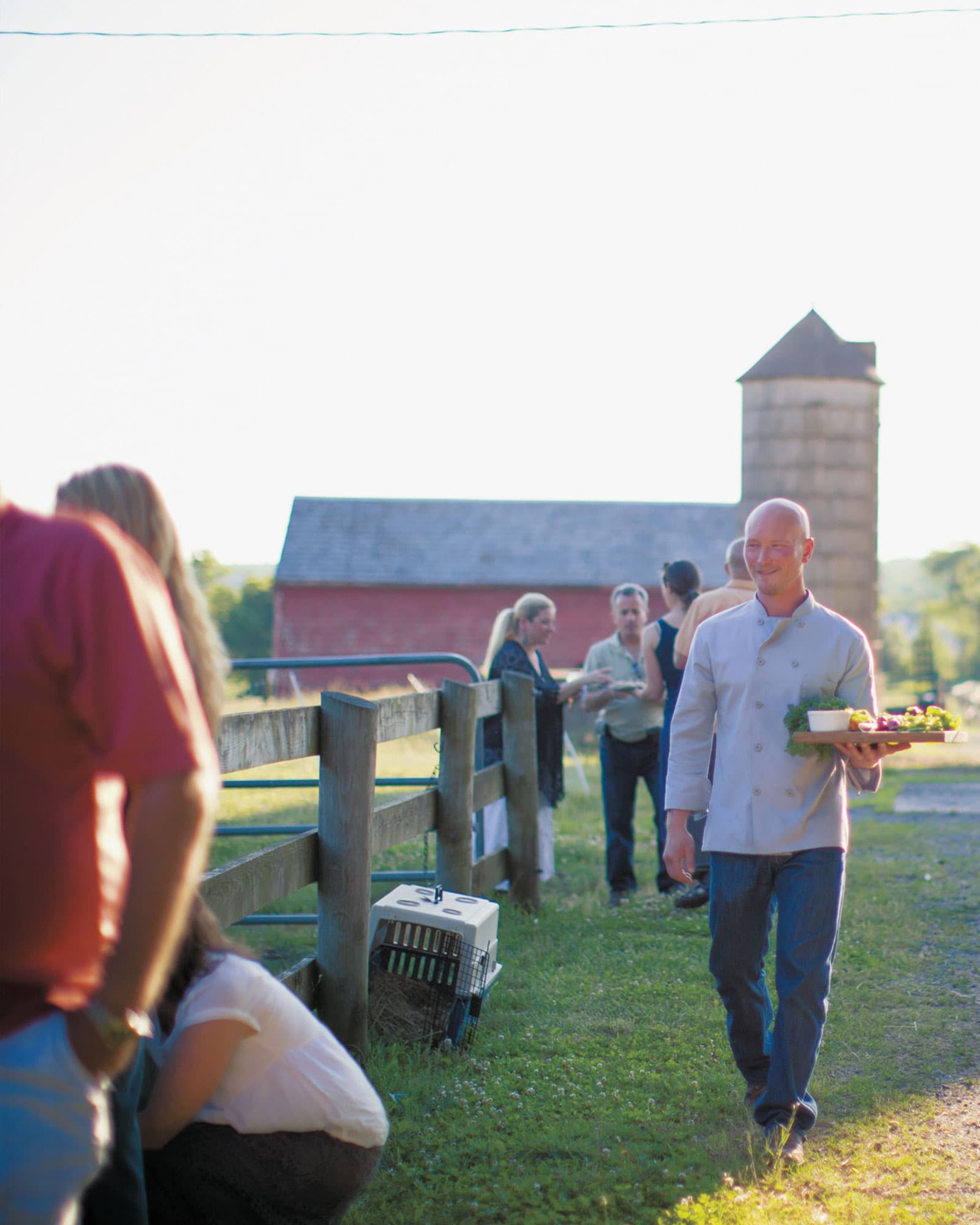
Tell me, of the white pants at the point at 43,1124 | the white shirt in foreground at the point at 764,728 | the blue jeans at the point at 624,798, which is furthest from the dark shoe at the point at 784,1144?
the blue jeans at the point at 624,798

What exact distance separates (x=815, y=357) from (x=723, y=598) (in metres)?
15.8

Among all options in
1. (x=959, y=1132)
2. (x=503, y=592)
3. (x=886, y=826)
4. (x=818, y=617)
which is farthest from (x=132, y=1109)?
(x=503, y=592)

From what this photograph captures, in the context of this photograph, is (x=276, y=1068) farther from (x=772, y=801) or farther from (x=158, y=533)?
(x=772, y=801)

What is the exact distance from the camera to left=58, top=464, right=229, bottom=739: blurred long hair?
216 centimetres

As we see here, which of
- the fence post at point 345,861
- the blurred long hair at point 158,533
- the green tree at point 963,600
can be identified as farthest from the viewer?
the green tree at point 963,600

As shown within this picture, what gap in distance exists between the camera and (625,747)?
837 cm

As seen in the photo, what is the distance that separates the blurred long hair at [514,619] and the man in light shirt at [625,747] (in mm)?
440

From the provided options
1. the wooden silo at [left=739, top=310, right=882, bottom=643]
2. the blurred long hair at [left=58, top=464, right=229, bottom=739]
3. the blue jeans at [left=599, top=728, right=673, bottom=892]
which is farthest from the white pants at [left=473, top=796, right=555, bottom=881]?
the wooden silo at [left=739, top=310, right=882, bottom=643]

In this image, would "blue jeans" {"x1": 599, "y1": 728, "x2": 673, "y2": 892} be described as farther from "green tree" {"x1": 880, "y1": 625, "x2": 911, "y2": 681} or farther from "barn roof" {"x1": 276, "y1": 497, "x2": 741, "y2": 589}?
"green tree" {"x1": 880, "y1": 625, "x2": 911, "y2": 681}

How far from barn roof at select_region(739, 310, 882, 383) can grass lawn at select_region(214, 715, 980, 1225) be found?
1452 cm

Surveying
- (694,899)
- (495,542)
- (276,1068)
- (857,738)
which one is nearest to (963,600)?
(495,542)

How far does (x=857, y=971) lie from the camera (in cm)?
636

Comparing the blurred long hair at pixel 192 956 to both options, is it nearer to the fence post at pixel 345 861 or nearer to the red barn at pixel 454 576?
the fence post at pixel 345 861

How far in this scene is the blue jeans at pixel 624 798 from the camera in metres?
8.16
